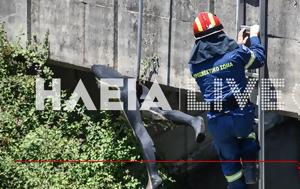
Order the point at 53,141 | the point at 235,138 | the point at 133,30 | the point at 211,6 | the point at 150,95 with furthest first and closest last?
the point at 53,141 < the point at 133,30 < the point at 150,95 < the point at 211,6 < the point at 235,138

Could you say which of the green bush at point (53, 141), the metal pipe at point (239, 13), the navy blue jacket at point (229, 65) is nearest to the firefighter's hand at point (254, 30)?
the navy blue jacket at point (229, 65)

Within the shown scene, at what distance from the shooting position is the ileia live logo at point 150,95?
28.1 ft

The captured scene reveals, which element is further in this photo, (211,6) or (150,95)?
(150,95)

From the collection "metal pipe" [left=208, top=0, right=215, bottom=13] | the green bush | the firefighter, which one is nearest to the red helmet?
the firefighter

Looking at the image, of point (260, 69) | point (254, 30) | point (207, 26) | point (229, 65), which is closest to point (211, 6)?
point (254, 30)

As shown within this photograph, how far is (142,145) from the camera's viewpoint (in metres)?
9.95

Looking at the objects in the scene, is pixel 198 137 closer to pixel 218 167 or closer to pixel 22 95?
pixel 218 167

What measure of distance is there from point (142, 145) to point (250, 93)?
64.2 inches

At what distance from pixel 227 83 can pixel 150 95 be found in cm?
195

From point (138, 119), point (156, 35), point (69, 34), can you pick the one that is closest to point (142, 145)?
point (138, 119)

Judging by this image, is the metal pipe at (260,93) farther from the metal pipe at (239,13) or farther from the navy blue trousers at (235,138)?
the metal pipe at (239,13)

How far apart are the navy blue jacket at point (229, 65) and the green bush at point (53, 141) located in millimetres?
2511

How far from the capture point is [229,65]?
841 cm

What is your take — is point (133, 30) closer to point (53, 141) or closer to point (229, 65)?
point (53, 141)
